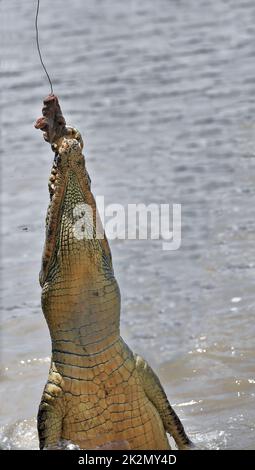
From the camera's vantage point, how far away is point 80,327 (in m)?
5.27

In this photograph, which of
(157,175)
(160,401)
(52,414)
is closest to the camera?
(52,414)

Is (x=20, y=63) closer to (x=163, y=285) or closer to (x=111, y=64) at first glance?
(x=111, y=64)

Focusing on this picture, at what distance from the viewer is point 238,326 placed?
8516 millimetres

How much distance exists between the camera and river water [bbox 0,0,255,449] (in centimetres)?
797

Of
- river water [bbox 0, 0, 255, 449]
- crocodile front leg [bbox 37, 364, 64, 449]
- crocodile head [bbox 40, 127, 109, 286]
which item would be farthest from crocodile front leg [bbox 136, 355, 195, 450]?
river water [bbox 0, 0, 255, 449]

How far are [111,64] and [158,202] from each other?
634 cm

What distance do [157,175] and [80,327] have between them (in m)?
7.20

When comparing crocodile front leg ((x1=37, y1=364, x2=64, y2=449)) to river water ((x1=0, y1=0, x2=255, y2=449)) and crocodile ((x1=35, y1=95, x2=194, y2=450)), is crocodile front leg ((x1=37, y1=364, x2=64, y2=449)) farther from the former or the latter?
river water ((x1=0, y1=0, x2=255, y2=449))

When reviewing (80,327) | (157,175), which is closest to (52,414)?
(80,327)

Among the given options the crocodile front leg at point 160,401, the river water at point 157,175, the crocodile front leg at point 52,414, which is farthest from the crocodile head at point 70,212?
the river water at point 157,175

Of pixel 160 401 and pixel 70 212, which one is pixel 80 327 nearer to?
pixel 70 212

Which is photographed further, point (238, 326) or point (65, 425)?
point (238, 326)

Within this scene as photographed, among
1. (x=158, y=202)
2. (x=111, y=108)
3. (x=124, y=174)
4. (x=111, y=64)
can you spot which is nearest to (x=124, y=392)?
(x=158, y=202)

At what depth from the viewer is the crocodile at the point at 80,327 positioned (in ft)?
17.2
